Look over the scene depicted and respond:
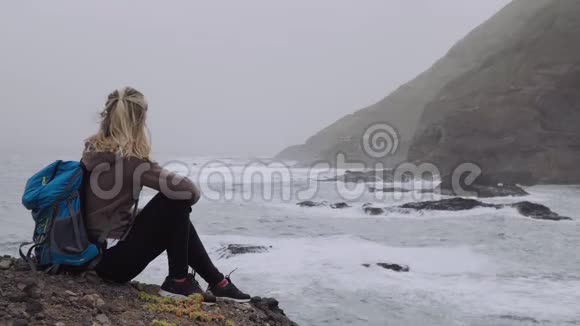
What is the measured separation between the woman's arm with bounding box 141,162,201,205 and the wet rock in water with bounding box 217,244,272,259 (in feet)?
25.8

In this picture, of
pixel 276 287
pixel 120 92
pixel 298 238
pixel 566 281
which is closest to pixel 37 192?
pixel 120 92

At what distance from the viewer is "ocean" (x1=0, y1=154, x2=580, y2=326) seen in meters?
7.91

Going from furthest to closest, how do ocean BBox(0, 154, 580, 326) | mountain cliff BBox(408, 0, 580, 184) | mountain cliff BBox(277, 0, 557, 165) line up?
mountain cliff BBox(277, 0, 557, 165) → mountain cliff BBox(408, 0, 580, 184) → ocean BBox(0, 154, 580, 326)

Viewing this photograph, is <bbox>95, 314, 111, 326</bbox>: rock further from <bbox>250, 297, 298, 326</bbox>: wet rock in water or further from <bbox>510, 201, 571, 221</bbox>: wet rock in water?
<bbox>510, 201, 571, 221</bbox>: wet rock in water

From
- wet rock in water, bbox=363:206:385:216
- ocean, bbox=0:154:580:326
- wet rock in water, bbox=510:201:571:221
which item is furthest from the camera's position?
wet rock in water, bbox=363:206:385:216

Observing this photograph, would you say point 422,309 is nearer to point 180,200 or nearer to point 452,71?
point 180,200

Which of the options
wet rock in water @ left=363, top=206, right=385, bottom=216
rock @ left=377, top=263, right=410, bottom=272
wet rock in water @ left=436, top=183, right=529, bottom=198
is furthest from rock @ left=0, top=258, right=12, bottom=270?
wet rock in water @ left=436, top=183, right=529, bottom=198

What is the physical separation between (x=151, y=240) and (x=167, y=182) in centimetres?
51

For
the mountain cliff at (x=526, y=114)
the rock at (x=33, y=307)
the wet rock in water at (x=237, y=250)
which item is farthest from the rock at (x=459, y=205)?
the rock at (x=33, y=307)

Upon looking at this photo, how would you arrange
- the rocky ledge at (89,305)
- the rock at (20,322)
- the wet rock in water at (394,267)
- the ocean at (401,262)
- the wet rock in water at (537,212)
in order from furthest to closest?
the wet rock in water at (537,212) → the wet rock in water at (394,267) → the ocean at (401,262) → the rocky ledge at (89,305) → the rock at (20,322)

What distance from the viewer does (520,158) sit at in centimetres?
3375

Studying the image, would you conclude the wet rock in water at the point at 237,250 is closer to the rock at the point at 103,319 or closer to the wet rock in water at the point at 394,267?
the wet rock in water at the point at 394,267

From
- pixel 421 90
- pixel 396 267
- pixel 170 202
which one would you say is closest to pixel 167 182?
pixel 170 202

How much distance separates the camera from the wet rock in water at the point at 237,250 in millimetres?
11638
